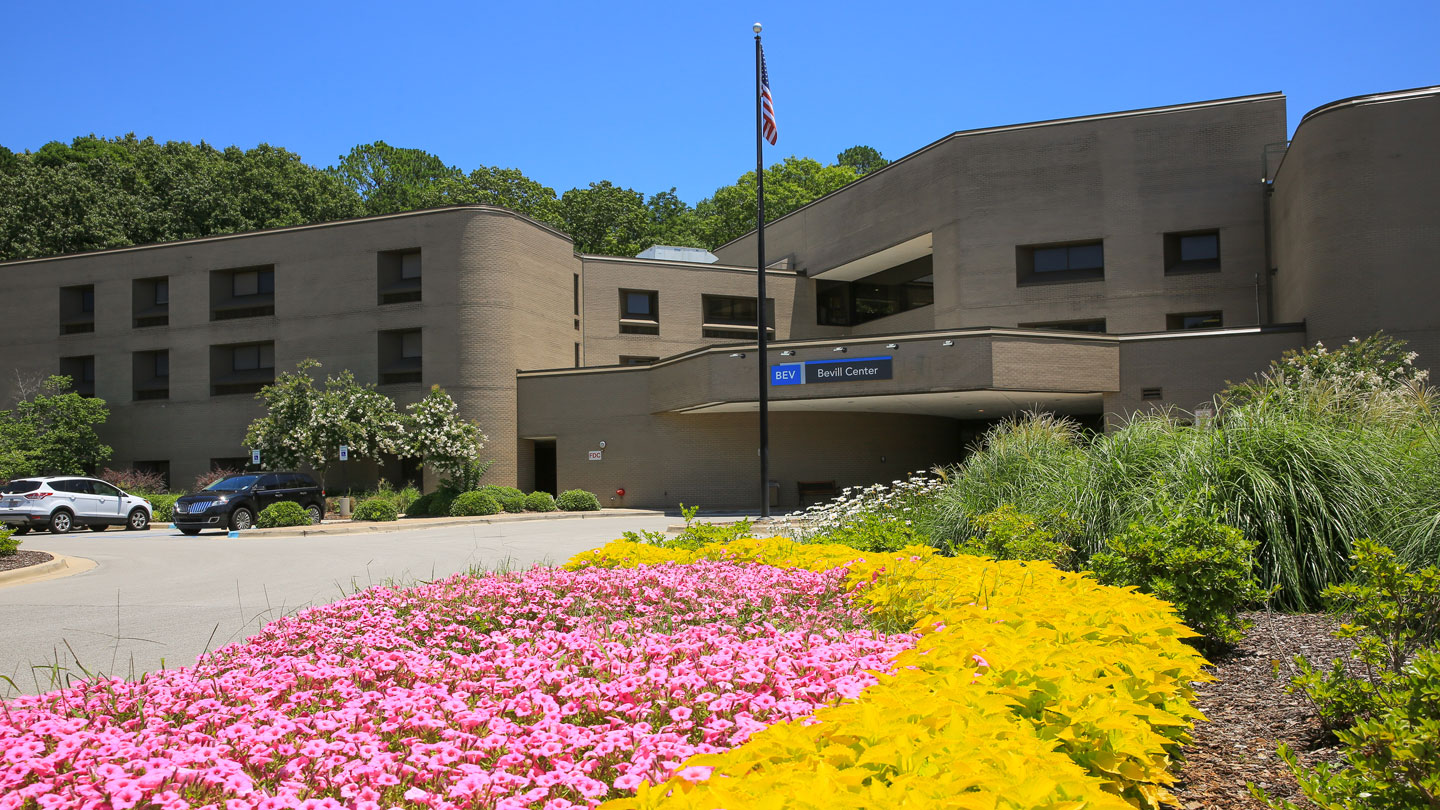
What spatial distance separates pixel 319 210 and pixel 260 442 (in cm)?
2576

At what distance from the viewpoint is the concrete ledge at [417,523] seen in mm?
26312

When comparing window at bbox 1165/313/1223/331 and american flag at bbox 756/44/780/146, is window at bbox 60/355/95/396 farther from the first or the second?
window at bbox 1165/313/1223/331

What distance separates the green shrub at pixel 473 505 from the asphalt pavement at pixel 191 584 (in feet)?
18.2

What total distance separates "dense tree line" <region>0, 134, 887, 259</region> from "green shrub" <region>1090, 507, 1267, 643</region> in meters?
41.1

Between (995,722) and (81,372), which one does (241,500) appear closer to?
(81,372)

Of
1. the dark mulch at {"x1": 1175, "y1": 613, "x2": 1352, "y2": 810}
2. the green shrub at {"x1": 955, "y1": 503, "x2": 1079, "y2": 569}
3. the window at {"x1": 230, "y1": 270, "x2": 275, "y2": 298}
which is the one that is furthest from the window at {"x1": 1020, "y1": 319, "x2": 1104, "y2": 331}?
the window at {"x1": 230, "y1": 270, "x2": 275, "y2": 298}

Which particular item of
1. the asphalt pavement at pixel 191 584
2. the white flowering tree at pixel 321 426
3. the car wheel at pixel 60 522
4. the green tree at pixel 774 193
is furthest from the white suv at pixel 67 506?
the green tree at pixel 774 193

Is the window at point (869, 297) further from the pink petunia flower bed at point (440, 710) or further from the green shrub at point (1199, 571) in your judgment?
the pink petunia flower bed at point (440, 710)

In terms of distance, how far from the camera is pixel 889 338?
95.6 feet

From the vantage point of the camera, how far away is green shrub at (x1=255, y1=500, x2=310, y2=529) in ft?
89.7

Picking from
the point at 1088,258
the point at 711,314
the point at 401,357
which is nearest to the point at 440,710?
the point at 1088,258

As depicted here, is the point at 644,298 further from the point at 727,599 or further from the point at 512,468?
the point at 727,599

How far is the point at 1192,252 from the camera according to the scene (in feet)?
105

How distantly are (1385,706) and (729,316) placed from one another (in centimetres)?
3874
